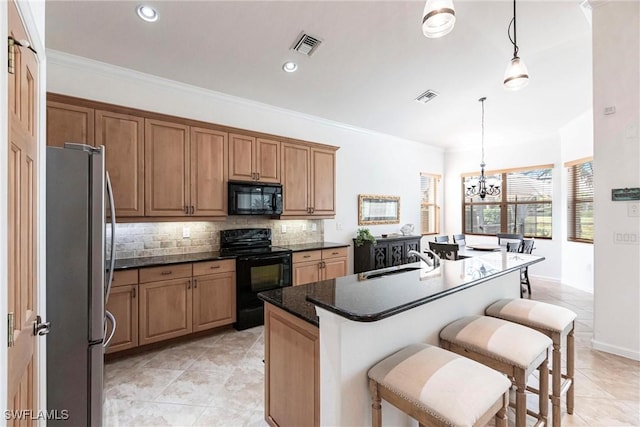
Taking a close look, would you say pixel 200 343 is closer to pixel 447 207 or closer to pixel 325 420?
pixel 325 420

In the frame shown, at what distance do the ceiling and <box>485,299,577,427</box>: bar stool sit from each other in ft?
9.31

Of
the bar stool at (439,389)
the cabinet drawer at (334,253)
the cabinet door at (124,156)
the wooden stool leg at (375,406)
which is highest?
the cabinet door at (124,156)

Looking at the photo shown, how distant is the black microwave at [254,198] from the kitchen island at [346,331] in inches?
82.2

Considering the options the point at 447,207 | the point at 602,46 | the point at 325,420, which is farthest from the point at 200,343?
the point at 447,207

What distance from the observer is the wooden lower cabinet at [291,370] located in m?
1.44

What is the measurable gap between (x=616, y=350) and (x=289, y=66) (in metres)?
4.57

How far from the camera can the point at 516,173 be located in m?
6.59

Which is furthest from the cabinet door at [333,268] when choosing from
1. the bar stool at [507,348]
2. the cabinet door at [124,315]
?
the bar stool at [507,348]

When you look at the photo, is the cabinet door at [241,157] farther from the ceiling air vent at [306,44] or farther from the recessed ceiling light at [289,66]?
the ceiling air vent at [306,44]

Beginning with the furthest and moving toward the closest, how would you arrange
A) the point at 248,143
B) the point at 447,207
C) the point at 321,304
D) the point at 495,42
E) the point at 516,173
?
the point at 447,207, the point at 516,173, the point at 248,143, the point at 495,42, the point at 321,304

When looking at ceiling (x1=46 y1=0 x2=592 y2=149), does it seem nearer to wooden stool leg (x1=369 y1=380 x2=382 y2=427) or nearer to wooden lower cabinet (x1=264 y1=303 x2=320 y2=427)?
wooden lower cabinet (x1=264 y1=303 x2=320 y2=427)

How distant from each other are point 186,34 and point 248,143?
4.28 ft

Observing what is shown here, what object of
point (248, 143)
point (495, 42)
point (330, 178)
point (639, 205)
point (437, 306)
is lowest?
point (437, 306)

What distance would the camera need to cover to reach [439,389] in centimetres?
114
